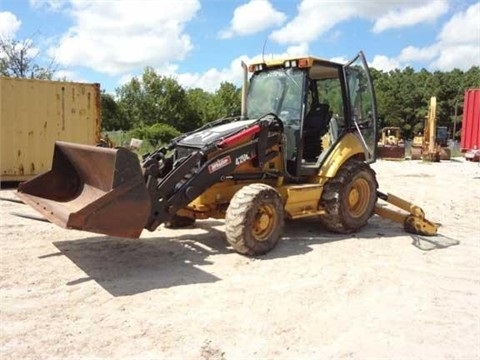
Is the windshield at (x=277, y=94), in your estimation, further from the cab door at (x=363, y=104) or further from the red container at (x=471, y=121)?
the red container at (x=471, y=121)

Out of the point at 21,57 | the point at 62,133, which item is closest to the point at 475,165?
the point at 62,133

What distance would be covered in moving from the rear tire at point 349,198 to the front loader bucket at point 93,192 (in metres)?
3.03

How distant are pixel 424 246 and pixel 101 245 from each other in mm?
4265

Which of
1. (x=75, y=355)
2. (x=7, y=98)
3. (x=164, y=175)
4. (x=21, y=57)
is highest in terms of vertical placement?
(x=21, y=57)

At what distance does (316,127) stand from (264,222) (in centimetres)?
223

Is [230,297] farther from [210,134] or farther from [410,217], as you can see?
[410,217]

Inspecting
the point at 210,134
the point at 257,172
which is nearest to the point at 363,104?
the point at 257,172

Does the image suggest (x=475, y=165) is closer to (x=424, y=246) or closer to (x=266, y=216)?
(x=424, y=246)

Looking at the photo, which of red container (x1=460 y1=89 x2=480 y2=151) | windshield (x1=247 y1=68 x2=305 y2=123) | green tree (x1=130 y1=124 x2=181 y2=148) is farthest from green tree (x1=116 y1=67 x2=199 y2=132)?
windshield (x1=247 y1=68 x2=305 y2=123)

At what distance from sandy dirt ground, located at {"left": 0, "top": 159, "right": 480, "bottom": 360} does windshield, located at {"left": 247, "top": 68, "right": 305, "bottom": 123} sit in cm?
175

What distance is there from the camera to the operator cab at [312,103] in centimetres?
741

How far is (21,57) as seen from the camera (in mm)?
26438

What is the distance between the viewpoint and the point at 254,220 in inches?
248

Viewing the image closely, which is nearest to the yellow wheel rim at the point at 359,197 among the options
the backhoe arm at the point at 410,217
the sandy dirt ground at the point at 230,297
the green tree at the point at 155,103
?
the backhoe arm at the point at 410,217
